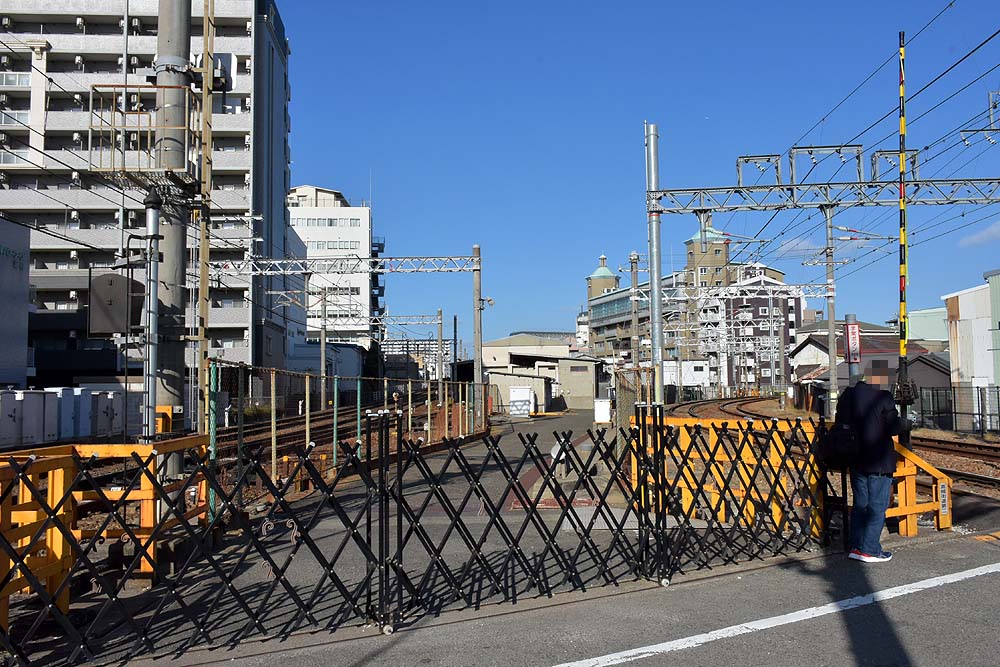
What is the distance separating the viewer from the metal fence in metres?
29.3

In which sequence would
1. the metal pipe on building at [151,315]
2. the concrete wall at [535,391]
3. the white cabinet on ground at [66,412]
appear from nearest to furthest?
the metal pipe on building at [151,315] < the white cabinet on ground at [66,412] < the concrete wall at [535,391]

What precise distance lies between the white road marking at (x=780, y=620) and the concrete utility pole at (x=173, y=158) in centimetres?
699

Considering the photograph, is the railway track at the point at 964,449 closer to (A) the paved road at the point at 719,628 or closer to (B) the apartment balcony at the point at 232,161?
(A) the paved road at the point at 719,628

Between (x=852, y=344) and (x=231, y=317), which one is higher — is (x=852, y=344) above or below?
below

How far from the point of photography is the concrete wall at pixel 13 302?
105 ft

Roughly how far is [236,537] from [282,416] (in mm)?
7966

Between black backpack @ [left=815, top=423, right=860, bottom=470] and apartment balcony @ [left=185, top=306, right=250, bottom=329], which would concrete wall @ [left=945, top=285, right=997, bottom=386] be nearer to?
black backpack @ [left=815, top=423, right=860, bottom=470]

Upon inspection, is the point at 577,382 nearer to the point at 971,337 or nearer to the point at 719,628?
the point at 971,337

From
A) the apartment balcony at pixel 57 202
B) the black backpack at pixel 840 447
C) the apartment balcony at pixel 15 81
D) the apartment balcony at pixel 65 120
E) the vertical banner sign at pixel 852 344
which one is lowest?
the black backpack at pixel 840 447

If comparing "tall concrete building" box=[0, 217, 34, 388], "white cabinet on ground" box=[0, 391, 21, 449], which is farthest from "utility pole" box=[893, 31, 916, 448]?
"tall concrete building" box=[0, 217, 34, 388]

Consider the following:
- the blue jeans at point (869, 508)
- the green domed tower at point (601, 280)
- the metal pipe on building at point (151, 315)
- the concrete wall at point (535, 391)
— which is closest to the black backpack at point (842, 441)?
the blue jeans at point (869, 508)

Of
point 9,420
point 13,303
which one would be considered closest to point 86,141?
point 13,303

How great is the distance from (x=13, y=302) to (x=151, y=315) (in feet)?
91.8

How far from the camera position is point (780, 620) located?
6.00 meters
